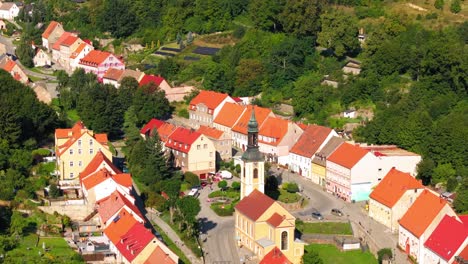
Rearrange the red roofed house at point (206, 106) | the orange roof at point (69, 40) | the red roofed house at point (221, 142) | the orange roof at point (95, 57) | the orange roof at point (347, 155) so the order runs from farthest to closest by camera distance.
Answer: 1. the orange roof at point (69, 40)
2. the orange roof at point (95, 57)
3. the red roofed house at point (206, 106)
4. the red roofed house at point (221, 142)
5. the orange roof at point (347, 155)

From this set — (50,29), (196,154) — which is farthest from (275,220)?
(50,29)

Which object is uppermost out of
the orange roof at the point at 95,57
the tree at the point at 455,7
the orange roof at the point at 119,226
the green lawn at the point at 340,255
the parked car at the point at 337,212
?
the tree at the point at 455,7

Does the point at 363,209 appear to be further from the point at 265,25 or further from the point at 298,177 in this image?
the point at 265,25

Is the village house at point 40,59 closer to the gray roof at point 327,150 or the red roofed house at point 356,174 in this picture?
the gray roof at point 327,150

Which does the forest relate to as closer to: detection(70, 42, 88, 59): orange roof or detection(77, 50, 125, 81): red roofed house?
detection(77, 50, 125, 81): red roofed house

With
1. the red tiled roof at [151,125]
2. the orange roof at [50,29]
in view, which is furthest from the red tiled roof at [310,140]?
the orange roof at [50,29]

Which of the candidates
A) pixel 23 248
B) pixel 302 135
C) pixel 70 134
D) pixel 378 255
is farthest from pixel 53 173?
pixel 378 255
